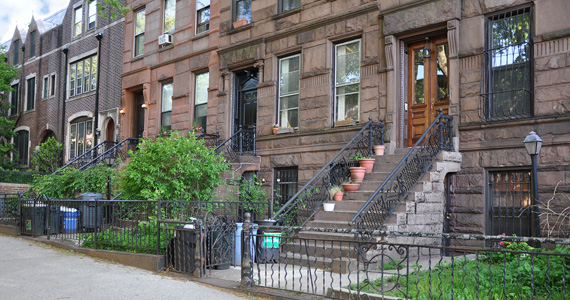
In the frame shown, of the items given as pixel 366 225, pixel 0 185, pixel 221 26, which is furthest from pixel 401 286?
pixel 0 185

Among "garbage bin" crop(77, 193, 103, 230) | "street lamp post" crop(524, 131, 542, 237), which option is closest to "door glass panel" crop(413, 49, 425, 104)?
"street lamp post" crop(524, 131, 542, 237)

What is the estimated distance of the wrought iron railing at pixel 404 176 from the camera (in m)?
9.87

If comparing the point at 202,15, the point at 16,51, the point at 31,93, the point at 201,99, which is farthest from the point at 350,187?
the point at 16,51

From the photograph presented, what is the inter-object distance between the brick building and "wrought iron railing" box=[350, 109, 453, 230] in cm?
1365

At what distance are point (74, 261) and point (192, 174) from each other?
326 centimetres

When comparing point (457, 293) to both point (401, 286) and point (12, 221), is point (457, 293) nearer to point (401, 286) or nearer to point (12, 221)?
point (401, 286)

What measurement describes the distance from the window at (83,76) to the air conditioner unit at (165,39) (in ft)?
19.2

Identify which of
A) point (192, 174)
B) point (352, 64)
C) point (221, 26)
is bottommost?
point (192, 174)

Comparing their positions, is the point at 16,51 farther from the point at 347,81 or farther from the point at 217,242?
the point at 217,242

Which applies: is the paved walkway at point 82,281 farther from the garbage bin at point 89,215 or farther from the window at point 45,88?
the window at point 45,88

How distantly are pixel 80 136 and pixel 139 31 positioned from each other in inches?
254

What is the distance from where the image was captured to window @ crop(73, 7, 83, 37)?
25.1 meters

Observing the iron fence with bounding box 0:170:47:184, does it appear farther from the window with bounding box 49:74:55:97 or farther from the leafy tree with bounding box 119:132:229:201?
the leafy tree with bounding box 119:132:229:201

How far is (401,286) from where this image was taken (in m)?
6.99
